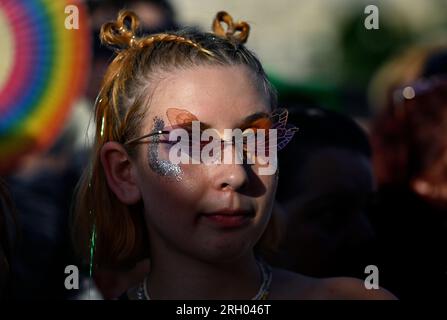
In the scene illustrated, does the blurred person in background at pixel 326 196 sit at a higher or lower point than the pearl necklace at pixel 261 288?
higher

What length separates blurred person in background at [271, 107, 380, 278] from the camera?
2.18 metres

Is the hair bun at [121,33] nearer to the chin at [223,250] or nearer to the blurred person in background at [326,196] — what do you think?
the chin at [223,250]

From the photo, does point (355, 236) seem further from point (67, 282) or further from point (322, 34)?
point (322, 34)

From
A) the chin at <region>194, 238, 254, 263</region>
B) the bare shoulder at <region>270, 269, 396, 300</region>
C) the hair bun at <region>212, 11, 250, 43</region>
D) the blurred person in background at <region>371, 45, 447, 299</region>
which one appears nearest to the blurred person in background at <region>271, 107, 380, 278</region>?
the blurred person in background at <region>371, 45, 447, 299</region>

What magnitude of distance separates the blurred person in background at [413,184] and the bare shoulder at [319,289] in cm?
26

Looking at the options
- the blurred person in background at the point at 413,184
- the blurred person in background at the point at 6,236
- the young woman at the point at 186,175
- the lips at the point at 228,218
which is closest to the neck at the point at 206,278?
the young woman at the point at 186,175

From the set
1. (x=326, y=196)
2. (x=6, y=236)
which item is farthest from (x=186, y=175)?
(x=326, y=196)

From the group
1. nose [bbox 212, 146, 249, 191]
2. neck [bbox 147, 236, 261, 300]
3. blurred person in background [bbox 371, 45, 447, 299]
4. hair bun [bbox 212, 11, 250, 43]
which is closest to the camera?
nose [bbox 212, 146, 249, 191]

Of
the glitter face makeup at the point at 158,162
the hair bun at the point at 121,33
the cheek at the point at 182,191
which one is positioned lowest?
the cheek at the point at 182,191

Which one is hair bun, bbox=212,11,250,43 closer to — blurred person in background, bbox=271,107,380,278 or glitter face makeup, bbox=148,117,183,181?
glitter face makeup, bbox=148,117,183,181

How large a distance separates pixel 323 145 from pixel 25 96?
37.6 inches

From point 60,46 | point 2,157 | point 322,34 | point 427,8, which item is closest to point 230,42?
point 60,46

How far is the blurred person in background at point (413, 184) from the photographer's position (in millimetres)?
2072

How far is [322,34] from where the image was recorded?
10.8 feet
